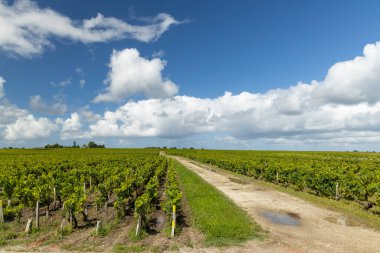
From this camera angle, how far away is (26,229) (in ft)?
48.1

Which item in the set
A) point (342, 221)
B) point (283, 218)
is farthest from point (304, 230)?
point (342, 221)

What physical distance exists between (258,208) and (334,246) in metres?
7.83

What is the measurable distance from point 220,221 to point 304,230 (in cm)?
401

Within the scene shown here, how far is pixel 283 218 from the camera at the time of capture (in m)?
17.7

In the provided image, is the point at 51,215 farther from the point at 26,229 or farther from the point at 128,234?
the point at 128,234

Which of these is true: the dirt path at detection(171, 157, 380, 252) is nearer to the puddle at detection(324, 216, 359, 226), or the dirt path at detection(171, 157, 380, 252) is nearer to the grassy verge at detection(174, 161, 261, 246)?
the puddle at detection(324, 216, 359, 226)

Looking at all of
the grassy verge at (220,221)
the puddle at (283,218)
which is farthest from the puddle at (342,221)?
the grassy verge at (220,221)

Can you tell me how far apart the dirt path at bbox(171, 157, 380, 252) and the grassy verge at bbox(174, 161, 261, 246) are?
704 millimetres

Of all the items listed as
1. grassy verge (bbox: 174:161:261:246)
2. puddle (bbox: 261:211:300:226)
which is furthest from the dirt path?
grassy verge (bbox: 174:161:261:246)

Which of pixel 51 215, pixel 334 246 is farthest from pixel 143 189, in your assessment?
pixel 334 246

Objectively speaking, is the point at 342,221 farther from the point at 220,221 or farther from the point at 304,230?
the point at 220,221

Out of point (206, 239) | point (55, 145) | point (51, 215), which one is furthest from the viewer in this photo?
point (55, 145)

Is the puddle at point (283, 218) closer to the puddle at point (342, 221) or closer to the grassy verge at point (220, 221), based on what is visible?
the grassy verge at point (220, 221)

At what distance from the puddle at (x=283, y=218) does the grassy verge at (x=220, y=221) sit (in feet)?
4.30
